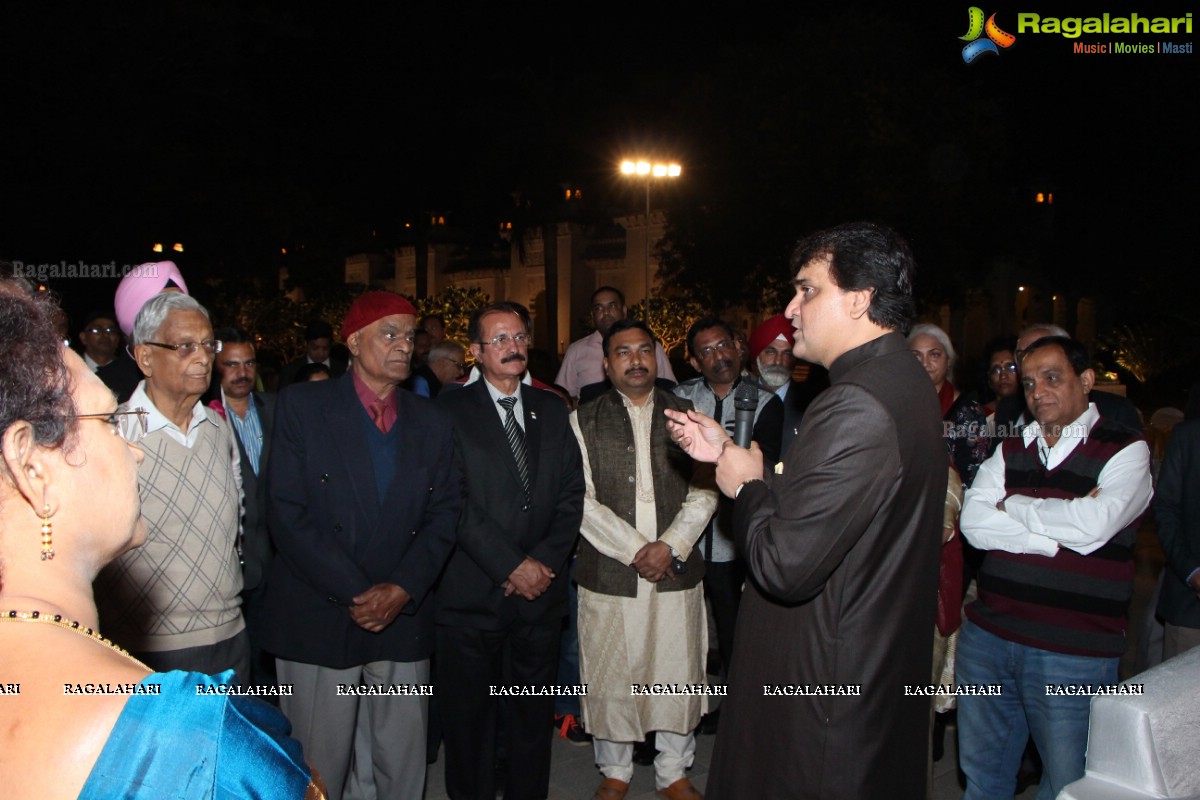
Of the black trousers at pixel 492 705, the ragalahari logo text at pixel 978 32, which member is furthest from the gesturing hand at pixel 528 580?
the ragalahari logo text at pixel 978 32

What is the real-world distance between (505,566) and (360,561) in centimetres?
71

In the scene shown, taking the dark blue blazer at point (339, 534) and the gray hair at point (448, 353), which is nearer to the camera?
the dark blue blazer at point (339, 534)

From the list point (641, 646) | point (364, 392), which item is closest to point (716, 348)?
point (641, 646)

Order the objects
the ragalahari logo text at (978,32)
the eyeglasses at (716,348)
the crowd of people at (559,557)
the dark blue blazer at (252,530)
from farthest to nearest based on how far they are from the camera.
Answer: the ragalahari logo text at (978,32) → the eyeglasses at (716,348) → the dark blue blazer at (252,530) → the crowd of people at (559,557)

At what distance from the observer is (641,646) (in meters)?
4.50

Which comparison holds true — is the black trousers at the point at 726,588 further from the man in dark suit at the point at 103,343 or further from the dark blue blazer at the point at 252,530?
the man in dark suit at the point at 103,343

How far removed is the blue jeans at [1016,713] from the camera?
138 inches

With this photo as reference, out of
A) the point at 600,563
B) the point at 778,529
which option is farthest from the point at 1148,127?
the point at 778,529

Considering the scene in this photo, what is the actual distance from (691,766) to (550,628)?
43.7 inches

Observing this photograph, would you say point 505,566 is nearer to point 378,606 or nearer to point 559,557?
point 559,557

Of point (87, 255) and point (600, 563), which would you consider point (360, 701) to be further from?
point (87, 255)

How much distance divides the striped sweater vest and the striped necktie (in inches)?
87.6

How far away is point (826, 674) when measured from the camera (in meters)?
2.43

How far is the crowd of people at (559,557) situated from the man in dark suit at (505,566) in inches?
0.6
